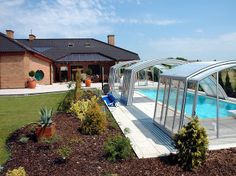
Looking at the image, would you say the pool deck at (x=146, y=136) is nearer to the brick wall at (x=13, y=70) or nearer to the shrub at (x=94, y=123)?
the shrub at (x=94, y=123)

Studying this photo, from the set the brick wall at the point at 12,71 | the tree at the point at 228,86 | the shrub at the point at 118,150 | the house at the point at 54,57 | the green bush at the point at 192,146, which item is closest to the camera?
the green bush at the point at 192,146

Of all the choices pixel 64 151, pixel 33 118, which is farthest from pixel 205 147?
pixel 33 118

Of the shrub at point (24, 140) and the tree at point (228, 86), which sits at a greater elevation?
the tree at point (228, 86)

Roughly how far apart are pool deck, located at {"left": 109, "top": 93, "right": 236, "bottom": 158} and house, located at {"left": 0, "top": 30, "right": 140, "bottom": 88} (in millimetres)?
19570

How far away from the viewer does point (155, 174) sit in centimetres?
638

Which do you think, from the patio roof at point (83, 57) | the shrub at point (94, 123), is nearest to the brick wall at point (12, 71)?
the patio roof at point (83, 57)

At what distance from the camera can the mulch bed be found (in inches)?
259

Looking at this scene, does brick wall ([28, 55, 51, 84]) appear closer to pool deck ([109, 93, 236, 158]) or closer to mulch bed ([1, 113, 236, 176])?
pool deck ([109, 93, 236, 158])

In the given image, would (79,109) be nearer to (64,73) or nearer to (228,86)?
(228,86)

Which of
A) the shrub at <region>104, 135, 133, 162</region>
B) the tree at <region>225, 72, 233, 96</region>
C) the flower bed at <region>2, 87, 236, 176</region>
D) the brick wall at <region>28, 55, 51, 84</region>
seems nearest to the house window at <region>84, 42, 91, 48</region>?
the brick wall at <region>28, 55, 51, 84</region>

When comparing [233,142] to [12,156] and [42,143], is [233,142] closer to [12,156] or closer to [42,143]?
[42,143]

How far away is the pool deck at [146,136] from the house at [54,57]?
19570mm

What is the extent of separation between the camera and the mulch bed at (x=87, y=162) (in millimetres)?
6584

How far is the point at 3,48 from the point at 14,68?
2.39m
